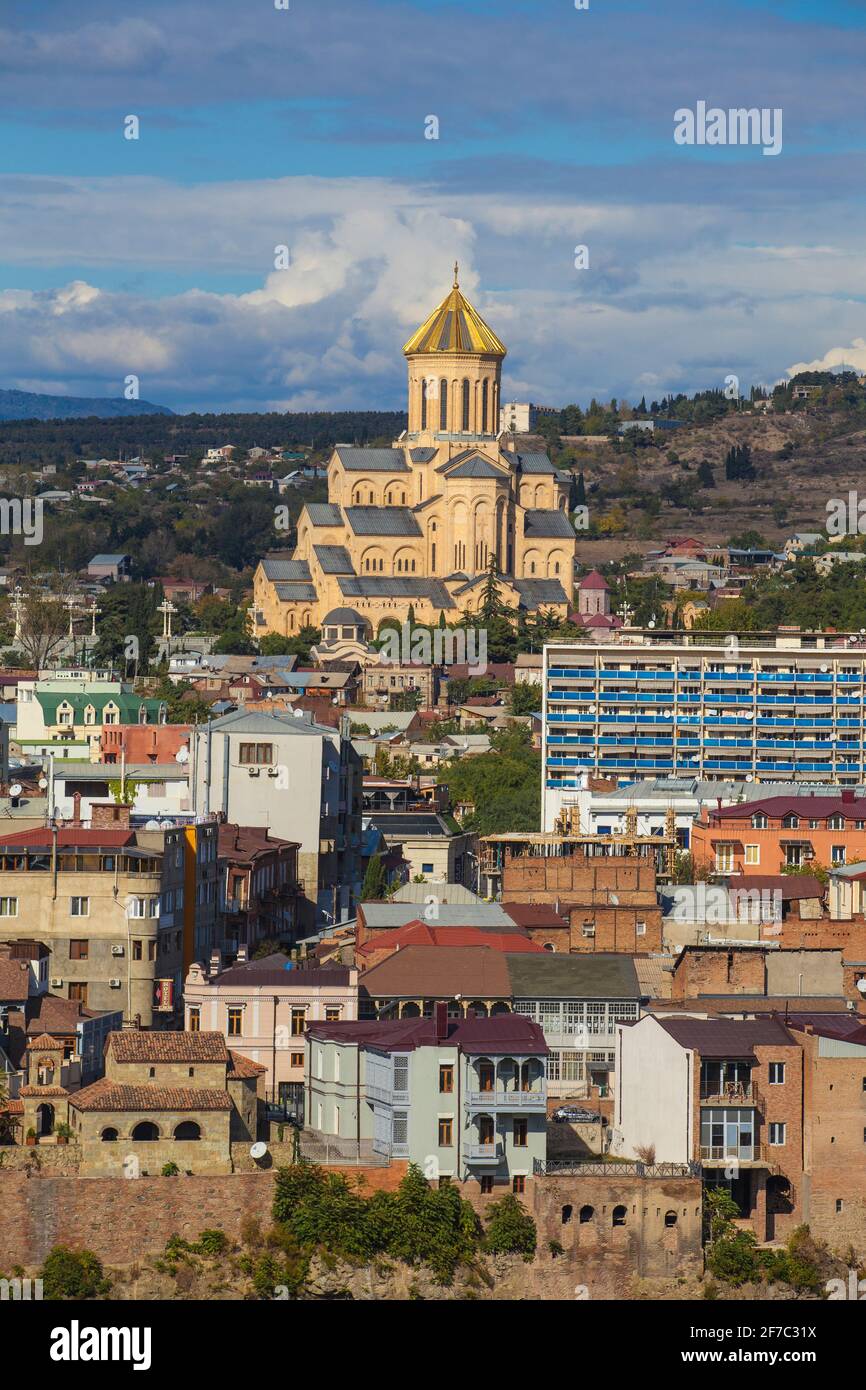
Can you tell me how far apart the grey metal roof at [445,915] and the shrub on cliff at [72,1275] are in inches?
580

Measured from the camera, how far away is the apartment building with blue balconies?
101 meters

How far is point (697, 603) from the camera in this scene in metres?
162

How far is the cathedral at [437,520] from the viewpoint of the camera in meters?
155

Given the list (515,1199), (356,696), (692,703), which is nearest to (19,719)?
(692,703)

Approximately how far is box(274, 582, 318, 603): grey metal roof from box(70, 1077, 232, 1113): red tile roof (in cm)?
10863

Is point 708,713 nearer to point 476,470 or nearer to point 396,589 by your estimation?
point 396,589

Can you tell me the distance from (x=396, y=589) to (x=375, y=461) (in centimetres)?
1136

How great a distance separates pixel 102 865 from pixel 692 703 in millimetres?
48439

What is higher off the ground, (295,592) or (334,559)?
(334,559)

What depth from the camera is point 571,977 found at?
54219 millimetres

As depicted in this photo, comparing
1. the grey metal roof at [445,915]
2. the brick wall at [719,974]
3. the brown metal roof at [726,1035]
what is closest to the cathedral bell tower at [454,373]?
the grey metal roof at [445,915]

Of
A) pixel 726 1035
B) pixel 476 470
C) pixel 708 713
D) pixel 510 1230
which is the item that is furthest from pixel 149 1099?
pixel 476 470
